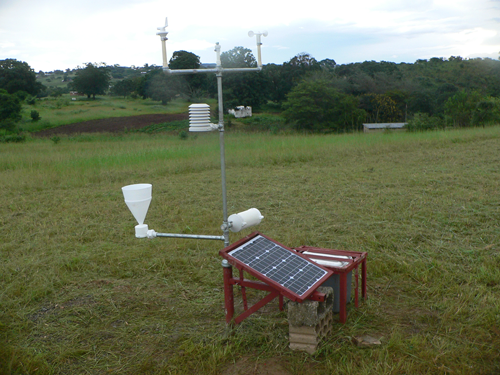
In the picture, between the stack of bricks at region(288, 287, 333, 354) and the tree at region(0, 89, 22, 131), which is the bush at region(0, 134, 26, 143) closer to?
the tree at region(0, 89, 22, 131)

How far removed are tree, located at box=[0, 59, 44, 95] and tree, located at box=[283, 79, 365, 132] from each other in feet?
51.6

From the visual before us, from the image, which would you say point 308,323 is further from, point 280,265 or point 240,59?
point 240,59

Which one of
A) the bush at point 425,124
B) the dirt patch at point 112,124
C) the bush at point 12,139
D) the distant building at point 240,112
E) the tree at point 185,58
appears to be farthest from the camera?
the distant building at point 240,112

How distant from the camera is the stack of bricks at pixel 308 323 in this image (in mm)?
2227

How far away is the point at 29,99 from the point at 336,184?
2411 centimetres

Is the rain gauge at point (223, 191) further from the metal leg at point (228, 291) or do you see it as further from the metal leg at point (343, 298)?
the metal leg at point (343, 298)

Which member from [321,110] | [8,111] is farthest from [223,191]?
[321,110]

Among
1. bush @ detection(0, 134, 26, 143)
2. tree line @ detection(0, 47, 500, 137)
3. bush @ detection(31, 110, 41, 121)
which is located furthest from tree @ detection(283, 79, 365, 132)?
bush @ detection(31, 110, 41, 121)

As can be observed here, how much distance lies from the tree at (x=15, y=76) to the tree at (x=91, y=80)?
4170mm

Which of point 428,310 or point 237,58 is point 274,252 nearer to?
point 428,310

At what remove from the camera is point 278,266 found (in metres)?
2.43

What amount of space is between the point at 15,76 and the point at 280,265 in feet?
91.3

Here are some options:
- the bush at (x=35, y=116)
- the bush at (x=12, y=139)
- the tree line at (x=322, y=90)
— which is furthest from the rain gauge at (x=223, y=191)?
the bush at (x=35, y=116)

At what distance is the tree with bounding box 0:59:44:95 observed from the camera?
25.0m
